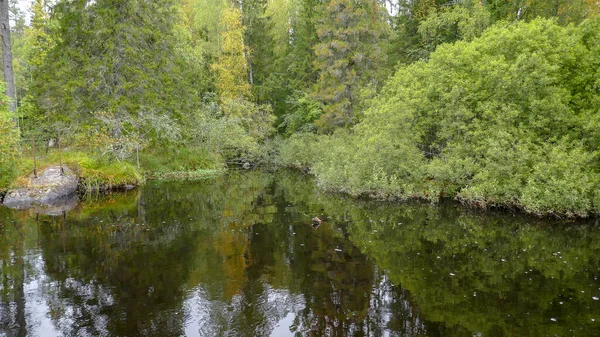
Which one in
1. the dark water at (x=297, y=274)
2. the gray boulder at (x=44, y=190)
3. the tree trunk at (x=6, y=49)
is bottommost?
the dark water at (x=297, y=274)

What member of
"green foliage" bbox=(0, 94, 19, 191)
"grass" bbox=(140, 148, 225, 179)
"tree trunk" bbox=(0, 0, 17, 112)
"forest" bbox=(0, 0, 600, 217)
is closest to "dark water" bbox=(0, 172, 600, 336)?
"forest" bbox=(0, 0, 600, 217)

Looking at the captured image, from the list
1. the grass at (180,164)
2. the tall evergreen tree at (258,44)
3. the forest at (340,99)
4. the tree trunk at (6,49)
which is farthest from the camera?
the tall evergreen tree at (258,44)

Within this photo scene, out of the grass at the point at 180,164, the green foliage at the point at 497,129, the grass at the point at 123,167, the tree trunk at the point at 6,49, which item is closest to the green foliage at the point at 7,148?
the grass at the point at 123,167

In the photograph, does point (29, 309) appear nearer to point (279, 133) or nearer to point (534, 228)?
point (534, 228)

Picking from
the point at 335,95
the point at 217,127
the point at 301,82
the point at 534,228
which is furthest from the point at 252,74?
the point at 534,228

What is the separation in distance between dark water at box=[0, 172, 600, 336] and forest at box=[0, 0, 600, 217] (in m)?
2.61

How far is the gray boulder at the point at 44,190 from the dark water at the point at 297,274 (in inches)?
107

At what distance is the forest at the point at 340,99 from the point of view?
16094mm

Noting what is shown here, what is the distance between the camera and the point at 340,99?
31.4 metres

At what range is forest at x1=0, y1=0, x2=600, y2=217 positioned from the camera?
52.8 feet

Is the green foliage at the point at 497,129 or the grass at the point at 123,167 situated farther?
the grass at the point at 123,167

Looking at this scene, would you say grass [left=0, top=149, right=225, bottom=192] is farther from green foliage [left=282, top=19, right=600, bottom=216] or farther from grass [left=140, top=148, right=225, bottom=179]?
green foliage [left=282, top=19, right=600, bottom=216]

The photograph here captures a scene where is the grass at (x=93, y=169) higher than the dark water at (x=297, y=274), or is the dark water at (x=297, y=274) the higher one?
the grass at (x=93, y=169)

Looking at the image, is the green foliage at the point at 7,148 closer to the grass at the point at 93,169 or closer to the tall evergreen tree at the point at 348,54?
the grass at the point at 93,169
